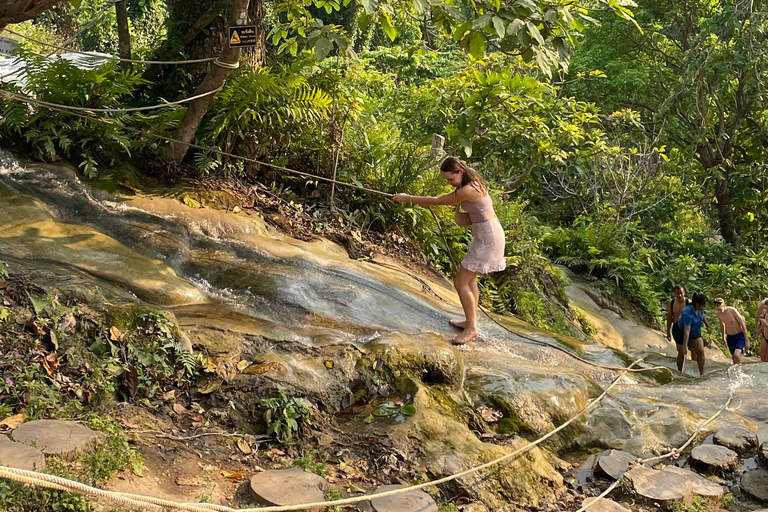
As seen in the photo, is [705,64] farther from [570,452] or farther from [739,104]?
[570,452]

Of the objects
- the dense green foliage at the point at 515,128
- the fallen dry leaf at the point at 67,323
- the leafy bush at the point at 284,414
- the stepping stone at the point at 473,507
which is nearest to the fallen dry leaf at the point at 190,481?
the leafy bush at the point at 284,414

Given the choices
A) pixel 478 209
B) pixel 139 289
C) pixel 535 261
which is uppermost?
pixel 478 209

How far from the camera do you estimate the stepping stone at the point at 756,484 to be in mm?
4883

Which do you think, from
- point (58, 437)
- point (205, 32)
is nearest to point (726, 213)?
point (205, 32)

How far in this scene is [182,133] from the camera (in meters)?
7.43

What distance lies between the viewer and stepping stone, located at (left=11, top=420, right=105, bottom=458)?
328 centimetres

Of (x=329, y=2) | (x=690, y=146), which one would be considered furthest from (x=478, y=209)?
(x=690, y=146)

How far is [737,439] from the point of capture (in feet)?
18.4

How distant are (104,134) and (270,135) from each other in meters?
1.85

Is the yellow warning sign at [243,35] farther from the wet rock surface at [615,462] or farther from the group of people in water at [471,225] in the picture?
the wet rock surface at [615,462]

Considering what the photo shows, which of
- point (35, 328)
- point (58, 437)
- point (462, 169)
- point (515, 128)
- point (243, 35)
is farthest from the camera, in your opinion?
point (515, 128)

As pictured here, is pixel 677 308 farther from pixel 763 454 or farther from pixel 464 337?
pixel 464 337

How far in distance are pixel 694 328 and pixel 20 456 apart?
855 centimetres

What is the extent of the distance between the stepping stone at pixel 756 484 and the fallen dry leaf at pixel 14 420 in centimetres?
489
